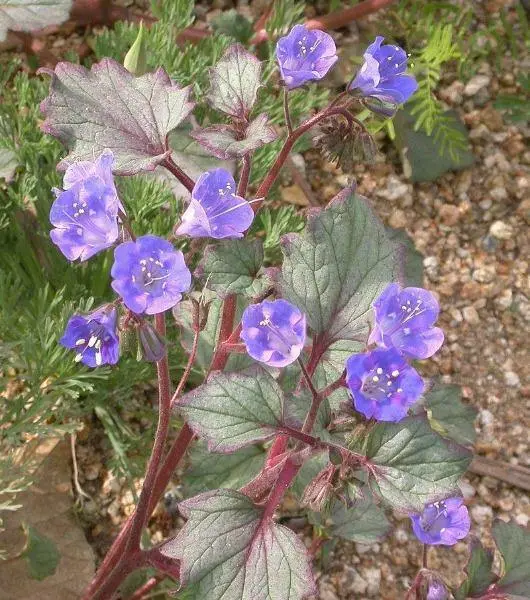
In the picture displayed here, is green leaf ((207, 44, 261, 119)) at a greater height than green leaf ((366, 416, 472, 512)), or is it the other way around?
green leaf ((207, 44, 261, 119))

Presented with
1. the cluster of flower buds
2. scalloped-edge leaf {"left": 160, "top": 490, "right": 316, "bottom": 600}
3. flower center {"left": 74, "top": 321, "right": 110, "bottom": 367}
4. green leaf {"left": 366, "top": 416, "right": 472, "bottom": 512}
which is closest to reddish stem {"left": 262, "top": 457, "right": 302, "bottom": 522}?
scalloped-edge leaf {"left": 160, "top": 490, "right": 316, "bottom": 600}

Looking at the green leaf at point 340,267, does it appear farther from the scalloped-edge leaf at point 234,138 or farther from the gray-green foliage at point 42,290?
the gray-green foliage at point 42,290

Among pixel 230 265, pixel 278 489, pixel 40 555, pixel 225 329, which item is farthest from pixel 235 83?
pixel 40 555

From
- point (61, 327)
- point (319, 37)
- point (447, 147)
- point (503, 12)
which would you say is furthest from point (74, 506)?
point (503, 12)

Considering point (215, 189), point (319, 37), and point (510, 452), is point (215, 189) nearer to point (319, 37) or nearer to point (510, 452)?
point (319, 37)

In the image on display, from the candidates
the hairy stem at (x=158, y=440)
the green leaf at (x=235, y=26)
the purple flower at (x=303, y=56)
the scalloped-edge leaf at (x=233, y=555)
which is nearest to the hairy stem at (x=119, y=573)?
the hairy stem at (x=158, y=440)

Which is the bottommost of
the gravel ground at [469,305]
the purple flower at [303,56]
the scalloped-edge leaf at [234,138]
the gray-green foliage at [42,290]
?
the gravel ground at [469,305]

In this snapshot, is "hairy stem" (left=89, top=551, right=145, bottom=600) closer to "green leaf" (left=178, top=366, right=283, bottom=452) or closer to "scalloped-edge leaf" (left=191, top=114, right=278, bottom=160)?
"green leaf" (left=178, top=366, right=283, bottom=452)
